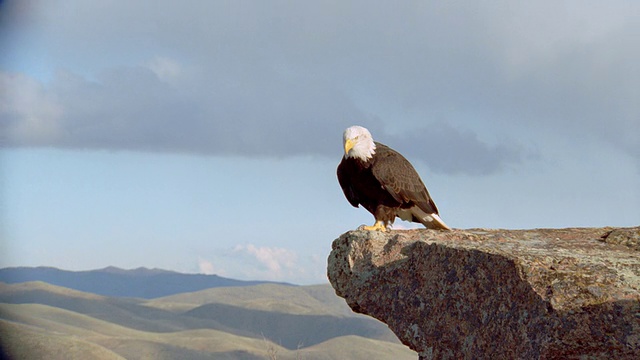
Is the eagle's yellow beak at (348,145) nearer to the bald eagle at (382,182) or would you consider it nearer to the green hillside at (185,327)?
the bald eagle at (382,182)

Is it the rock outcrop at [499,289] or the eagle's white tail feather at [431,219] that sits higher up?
the eagle's white tail feather at [431,219]

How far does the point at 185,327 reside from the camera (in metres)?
99.8

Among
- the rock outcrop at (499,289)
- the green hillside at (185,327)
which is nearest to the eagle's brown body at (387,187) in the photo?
the rock outcrop at (499,289)

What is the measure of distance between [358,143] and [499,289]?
12.8ft

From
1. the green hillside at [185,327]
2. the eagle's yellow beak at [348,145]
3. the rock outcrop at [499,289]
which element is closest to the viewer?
the rock outcrop at [499,289]

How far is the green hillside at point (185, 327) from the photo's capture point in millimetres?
56344

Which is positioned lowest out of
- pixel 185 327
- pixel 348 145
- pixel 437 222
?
pixel 185 327

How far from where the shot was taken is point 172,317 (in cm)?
10612

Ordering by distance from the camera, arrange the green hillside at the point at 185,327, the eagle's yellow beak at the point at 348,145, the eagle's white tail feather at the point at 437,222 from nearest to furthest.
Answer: the eagle's yellow beak at the point at 348,145
the eagle's white tail feather at the point at 437,222
the green hillside at the point at 185,327

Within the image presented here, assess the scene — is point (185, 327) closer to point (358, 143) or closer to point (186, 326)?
point (186, 326)

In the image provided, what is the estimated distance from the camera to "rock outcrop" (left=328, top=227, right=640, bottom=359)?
675 cm

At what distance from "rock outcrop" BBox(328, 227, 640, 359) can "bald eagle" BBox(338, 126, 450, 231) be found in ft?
4.43

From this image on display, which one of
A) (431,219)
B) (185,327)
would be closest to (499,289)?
(431,219)

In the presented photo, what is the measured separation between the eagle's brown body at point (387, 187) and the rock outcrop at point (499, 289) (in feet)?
4.42
